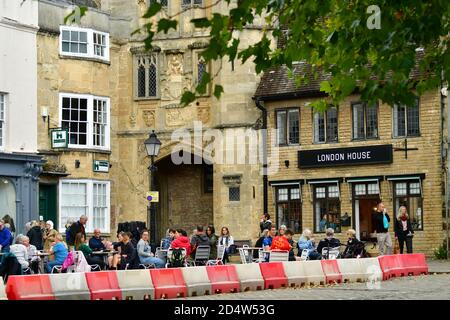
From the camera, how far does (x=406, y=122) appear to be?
4591 cm

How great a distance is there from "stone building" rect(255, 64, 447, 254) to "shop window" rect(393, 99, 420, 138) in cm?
3

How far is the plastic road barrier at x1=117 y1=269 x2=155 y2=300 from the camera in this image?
26.7 meters

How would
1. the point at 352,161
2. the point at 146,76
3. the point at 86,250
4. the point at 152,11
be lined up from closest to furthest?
the point at 152,11 → the point at 86,250 → the point at 352,161 → the point at 146,76

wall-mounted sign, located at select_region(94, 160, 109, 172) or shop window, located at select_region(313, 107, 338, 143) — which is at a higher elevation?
shop window, located at select_region(313, 107, 338, 143)

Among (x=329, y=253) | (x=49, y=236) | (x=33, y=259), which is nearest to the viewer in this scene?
(x=33, y=259)

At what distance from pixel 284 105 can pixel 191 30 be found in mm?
4610

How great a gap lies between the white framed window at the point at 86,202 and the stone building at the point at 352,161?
5.99 m

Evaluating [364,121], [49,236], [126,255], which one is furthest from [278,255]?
→ [364,121]

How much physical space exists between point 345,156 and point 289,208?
9.57 feet

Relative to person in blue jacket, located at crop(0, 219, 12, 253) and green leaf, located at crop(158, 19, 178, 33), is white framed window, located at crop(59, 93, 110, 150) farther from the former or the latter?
green leaf, located at crop(158, 19, 178, 33)

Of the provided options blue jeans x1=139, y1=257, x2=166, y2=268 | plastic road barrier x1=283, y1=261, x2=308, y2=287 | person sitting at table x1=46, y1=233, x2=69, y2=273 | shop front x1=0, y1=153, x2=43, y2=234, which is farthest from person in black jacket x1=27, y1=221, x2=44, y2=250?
plastic road barrier x1=283, y1=261, x2=308, y2=287

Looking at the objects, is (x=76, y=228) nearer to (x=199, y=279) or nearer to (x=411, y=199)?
(x=199, y=279)

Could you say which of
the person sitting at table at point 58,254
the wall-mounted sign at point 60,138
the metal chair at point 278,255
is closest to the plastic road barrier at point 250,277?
the person sitting at table at point 58,254
